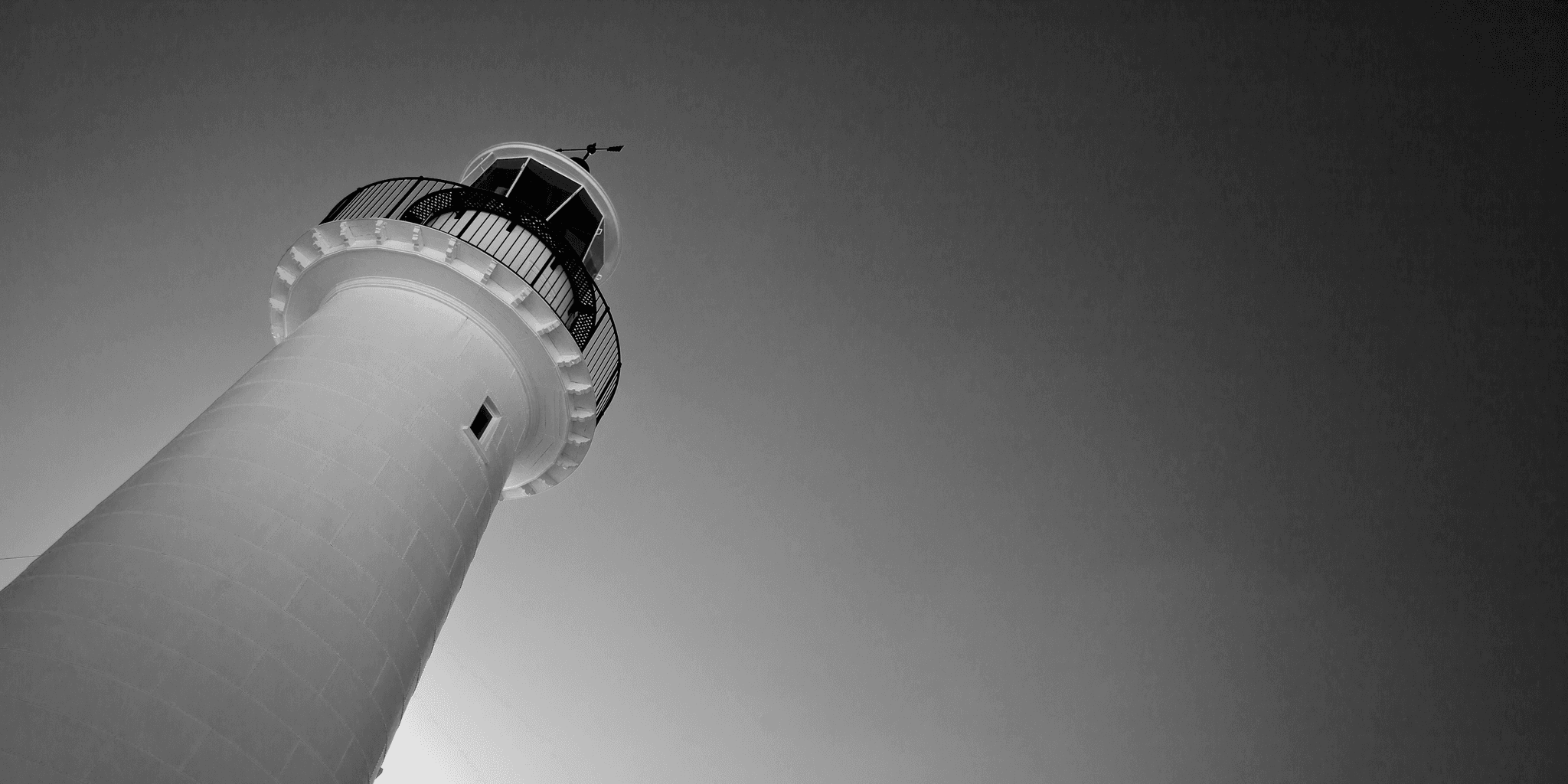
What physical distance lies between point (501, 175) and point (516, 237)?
6.81 ft

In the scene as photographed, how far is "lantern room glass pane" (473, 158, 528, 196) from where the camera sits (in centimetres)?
1293

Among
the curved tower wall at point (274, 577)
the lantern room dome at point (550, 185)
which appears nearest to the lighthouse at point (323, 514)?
the curved tower wall at point (274, 577)

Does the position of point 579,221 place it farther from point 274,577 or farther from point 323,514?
point 274,577

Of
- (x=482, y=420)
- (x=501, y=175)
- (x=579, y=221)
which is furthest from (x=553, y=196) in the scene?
(x=482, y=420)

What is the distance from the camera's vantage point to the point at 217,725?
20.7 ft

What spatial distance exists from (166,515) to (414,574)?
215 cm

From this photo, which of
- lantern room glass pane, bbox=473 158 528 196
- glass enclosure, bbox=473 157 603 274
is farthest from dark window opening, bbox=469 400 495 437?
lantern room glass pane, bbox=473 158 528 196

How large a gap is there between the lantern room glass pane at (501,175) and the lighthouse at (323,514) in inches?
11.7

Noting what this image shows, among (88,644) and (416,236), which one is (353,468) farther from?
(416,236)

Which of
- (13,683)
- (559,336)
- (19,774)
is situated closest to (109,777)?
(19,774)

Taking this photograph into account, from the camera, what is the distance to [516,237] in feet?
38.0

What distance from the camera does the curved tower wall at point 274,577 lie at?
6.04 meters

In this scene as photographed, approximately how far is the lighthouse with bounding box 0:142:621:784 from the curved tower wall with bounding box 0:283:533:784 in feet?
0.06

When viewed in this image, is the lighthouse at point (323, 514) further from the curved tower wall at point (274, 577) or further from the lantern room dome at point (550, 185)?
the lantern room dome at point (550, 185)
